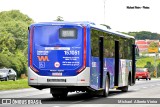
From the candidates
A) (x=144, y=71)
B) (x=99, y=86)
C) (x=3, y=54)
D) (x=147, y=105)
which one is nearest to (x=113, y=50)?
(x=99, y=86)

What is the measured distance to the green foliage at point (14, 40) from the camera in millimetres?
94875

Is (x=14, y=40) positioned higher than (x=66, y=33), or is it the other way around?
(x=66, y=33)

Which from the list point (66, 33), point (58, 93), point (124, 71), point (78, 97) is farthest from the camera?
point (124, 71)

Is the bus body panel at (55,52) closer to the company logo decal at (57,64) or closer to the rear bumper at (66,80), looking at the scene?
the company logo decal at (57,64)

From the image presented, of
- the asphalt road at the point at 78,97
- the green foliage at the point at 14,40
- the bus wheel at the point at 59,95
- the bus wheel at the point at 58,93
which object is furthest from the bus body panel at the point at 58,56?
the green foliage at the point at 14,40

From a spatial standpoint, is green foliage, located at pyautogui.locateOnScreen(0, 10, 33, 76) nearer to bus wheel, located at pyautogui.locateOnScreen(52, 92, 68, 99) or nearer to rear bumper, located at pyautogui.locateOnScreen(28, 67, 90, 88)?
bus wheel, located at pyautogui.locateOnScreen(52, 92, 68, 99)

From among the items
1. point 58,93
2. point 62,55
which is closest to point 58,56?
point 62,55

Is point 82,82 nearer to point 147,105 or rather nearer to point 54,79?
point 54,79

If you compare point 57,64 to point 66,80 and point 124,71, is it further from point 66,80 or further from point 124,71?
point 124,71

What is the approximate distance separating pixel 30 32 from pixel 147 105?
19.3 ft

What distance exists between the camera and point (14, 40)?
358 feet

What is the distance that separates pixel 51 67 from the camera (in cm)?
2356

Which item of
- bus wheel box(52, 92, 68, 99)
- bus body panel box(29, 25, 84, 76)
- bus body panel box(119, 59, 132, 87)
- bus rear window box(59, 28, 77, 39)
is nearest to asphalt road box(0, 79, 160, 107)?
bus wheel box(52, 92, 68, 99)

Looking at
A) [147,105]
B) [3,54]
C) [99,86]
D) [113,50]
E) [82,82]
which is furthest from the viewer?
[3,54]
